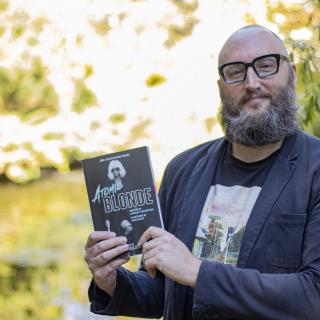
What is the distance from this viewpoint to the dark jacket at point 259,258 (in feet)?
6.59

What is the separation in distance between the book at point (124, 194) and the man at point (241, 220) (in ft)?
0.15

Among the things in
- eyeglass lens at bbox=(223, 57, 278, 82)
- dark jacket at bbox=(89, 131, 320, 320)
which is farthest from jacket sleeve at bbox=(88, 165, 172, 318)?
eyeglass lens at bbox=(223, 57, 278, 82)

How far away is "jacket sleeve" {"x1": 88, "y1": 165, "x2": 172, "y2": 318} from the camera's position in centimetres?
242

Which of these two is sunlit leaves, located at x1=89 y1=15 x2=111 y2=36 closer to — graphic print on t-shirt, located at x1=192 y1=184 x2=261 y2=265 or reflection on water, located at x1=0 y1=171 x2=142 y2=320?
reflection on water, located at x1=0 y1=171 x2=142 y2=320

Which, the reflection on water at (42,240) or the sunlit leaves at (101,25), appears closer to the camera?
the sunlit leaves at (101,25)

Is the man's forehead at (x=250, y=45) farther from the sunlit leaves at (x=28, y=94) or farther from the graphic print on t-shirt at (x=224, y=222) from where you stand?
the sunlit leaves at (x=28, y=94)

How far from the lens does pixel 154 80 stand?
4824mm

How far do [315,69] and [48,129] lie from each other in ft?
7.22

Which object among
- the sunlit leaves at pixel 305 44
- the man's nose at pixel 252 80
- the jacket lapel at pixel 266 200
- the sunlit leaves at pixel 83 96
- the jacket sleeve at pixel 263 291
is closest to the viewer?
the jacket sleeve at pixel 263 291

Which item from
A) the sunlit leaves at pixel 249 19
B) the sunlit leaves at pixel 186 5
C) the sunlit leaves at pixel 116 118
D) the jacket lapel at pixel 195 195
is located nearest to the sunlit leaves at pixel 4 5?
the sunlit leaves at pixel 116 118

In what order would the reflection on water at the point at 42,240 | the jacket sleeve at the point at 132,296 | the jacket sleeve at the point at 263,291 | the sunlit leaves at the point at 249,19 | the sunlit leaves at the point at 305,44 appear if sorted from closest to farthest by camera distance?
the jacket sleeve at the point at 263,291, the jacket sleeve at the point at 132,296, the sunlit leaves at the point at 305,44, the sunlit leaves at the point at 249,19, the reflection on water at the point at 42,240

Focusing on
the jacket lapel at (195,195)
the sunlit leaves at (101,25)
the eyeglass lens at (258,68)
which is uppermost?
the sunlit leaves at (101,25)

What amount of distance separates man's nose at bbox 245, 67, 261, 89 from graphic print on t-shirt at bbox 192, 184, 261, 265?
325mm

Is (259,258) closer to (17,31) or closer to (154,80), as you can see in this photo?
(154,80)
